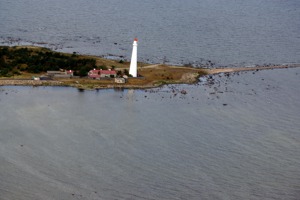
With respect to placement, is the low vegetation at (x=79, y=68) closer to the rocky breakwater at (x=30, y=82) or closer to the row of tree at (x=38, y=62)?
the row of tree at (x=38, y=62)

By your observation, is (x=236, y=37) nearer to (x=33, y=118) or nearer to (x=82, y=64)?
(x=82, y=64)

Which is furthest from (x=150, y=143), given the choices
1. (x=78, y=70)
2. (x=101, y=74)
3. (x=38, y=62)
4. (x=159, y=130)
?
(x=38, y=62)

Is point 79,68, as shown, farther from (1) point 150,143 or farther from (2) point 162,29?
(2) point 162,29

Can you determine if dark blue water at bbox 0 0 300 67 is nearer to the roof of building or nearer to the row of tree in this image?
the row of tree

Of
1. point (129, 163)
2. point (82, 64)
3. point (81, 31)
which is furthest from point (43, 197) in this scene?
point (81, 31)

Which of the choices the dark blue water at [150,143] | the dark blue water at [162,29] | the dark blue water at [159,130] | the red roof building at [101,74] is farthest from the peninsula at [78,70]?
the dark blue water at [162,29]

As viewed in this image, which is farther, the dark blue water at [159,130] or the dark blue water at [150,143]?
the dark blue water at [159,130]
